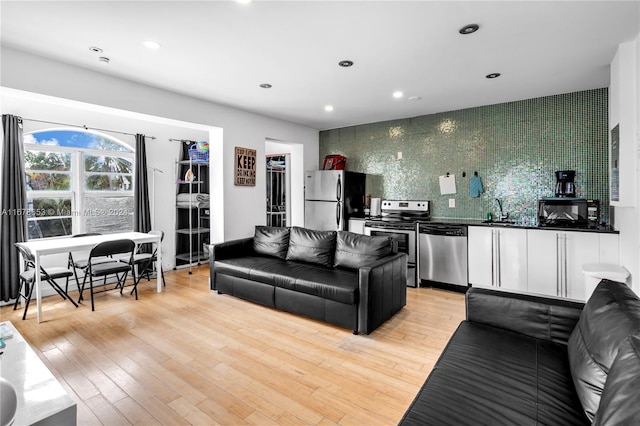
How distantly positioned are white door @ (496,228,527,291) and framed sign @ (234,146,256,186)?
12.2 ft

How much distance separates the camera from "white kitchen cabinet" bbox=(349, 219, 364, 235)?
5.60 m

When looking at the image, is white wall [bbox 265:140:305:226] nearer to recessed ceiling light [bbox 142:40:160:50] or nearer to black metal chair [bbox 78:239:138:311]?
black metal chair [bbox 78:239:138:311]

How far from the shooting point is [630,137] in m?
2.87

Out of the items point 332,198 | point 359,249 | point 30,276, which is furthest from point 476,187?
point 30,276

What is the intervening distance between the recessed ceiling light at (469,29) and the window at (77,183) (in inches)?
191

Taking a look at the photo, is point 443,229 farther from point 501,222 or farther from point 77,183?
point 77,183

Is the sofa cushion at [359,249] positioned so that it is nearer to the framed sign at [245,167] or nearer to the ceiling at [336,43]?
the ceiling at [336,43]

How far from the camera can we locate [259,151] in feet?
Answer: 18.1

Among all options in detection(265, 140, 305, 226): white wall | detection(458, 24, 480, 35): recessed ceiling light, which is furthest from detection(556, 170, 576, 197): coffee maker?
detection(265, 140, 305, 226): white wall

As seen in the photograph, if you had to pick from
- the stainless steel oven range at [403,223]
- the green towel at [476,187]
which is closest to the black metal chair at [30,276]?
the stainless steel oven range at [403,223]

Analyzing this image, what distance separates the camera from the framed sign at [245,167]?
5168 mm

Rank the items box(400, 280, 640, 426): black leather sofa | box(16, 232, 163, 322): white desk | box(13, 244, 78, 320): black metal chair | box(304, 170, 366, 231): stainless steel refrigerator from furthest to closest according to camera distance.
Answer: box(304, 170, 366, 231): stainless steel refrigerator < box(13, 244, 78, 320): black metal chair < box(16, 232, 163, 322): white desk < box(400, 280, 640, 426): black leather sofa

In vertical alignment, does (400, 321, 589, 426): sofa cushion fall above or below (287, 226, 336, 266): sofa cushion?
below

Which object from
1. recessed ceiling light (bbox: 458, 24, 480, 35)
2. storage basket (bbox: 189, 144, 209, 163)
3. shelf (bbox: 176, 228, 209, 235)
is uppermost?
recessed ceiling light (bbox: 458, 24, 480, 35)
